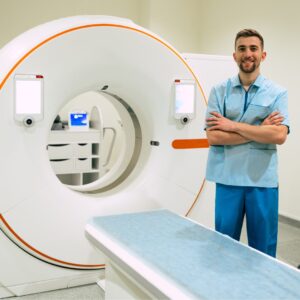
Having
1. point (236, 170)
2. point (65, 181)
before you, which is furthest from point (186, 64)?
point (65, 181)

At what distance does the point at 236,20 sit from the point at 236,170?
2.72 metres

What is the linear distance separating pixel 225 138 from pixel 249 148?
11 cm

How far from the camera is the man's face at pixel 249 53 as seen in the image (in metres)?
1.82

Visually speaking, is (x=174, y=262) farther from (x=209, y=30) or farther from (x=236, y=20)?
(x=209, y=30)

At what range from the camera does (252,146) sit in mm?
1845

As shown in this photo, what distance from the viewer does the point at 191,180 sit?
229 cm

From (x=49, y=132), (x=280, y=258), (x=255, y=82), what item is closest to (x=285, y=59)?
(x=280, y=258)

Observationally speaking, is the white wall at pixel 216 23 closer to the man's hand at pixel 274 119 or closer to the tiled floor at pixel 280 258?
the tiled floor at pixel 280 258

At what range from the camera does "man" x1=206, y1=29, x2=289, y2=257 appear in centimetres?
183

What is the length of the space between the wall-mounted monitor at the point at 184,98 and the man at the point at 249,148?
33 centimetres

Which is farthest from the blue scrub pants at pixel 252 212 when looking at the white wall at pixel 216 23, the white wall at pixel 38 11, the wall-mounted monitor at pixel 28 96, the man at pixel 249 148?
the white wall at pixel 38 11

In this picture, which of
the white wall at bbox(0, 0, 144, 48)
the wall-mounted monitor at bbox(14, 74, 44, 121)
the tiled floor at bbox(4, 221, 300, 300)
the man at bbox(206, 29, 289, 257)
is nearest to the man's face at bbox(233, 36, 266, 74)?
the man at bbox(206, 29, 289, 257)

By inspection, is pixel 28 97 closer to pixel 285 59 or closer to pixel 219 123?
pixel 219 123

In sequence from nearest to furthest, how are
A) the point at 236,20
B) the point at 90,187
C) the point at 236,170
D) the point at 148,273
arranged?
the point at 148,273, the point at 236,170, the point at 90,187, the point at 236,20
